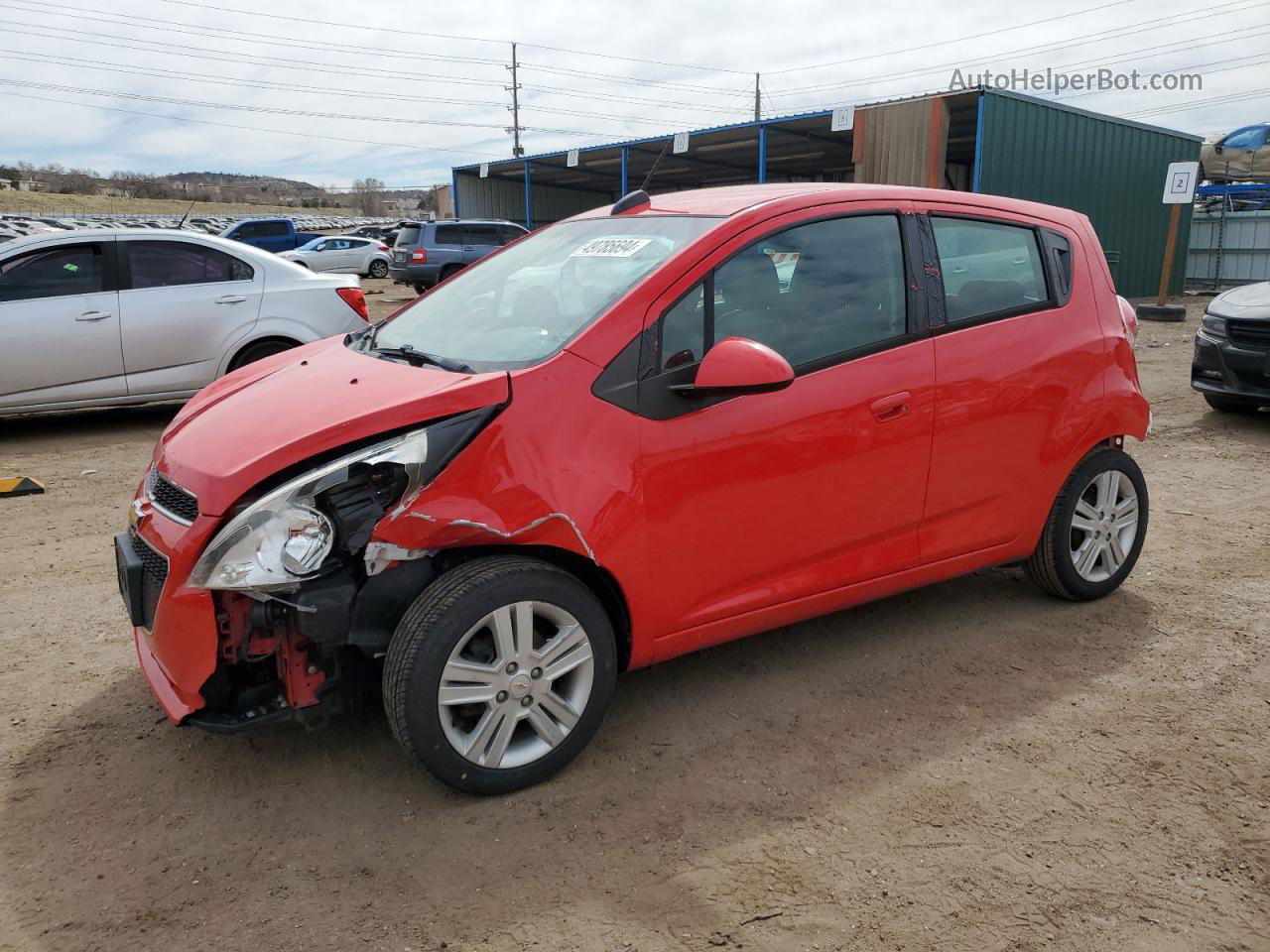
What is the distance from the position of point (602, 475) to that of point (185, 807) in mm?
1539

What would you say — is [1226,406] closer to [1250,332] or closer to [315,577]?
[1250,332]

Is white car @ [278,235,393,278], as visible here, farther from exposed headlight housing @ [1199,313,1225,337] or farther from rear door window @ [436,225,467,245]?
exposed headlight housing @ [1199,313,1225,337]

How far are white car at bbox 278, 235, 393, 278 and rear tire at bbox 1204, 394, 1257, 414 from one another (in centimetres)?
2234

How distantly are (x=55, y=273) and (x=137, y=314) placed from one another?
654 mm

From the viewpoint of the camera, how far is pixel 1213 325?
806 cm

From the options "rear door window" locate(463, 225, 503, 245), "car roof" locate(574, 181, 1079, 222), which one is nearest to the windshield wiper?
"car roof" locate(574, 181, 1079, 222)

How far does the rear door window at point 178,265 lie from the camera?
7621 mm

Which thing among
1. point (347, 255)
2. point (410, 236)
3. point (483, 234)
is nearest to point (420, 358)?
point (410, 236)

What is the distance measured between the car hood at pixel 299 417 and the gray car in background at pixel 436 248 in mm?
18653

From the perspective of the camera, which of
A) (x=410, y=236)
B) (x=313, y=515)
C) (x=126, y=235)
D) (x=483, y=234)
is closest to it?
(x=313, y=515)

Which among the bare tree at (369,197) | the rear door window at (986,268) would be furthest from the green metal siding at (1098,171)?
the bare tree at (369,197)

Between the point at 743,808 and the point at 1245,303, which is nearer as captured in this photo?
the point at 743,808

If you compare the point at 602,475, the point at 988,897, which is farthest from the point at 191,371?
the point at 988,897

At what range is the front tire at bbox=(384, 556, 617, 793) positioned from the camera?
2.65 meters
